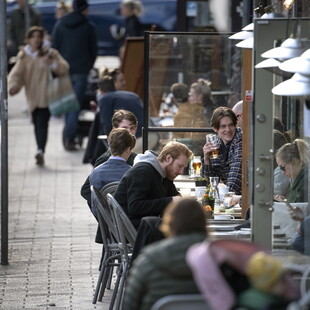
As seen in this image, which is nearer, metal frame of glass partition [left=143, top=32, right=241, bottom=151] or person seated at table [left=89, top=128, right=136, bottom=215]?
person seated at table [left=89, top=128, right=136, bottom=215]

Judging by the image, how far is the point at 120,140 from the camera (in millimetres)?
Answer: 9719

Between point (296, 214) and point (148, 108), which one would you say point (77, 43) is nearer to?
point (148, 108)

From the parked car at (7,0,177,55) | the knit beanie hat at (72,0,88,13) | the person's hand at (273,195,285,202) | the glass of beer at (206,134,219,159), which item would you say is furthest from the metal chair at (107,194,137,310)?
the parked car at (7,0,177,55)

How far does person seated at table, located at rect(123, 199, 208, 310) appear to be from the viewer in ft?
19.4

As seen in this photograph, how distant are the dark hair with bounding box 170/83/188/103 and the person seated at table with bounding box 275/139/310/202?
17.3 feet

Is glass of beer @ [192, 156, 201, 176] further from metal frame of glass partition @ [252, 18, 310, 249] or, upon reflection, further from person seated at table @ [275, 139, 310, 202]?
metal frame of glass partition @ [252, 18, 310, 249]

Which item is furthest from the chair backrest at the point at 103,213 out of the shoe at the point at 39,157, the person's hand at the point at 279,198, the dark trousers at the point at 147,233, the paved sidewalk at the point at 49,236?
the shoe at the point at 39,157

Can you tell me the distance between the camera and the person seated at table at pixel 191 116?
1174 centimetres

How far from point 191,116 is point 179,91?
4.17ft

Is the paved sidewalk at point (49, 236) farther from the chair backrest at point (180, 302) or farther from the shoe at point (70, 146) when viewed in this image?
the chair backrest at point (180, 302)

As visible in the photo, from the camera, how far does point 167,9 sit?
2634cm

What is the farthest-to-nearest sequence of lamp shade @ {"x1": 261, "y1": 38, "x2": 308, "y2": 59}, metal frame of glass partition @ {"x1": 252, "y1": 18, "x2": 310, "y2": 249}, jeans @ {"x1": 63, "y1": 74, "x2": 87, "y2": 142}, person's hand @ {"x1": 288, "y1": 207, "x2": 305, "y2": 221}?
jeans @ {"x1": 63, "y1": 74, "x2": 87, "y2": 142}, person's hand @ {"x1": 288, "y1": 207, "x2": 305, "y2": 221}, metal frame of glass partition @ {"x1": 252, "y1": 18, "x2": 310, "y2": 249}, lamp shade @ {"x1": 261, "y1": 38, "x2": 308, "y2": 59}

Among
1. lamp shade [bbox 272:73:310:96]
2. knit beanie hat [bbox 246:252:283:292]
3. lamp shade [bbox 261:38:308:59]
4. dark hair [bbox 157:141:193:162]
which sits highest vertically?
lamp shade [bbox 261:38:308:59]

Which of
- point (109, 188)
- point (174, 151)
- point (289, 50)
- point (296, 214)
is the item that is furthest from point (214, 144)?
point (289, 50)
